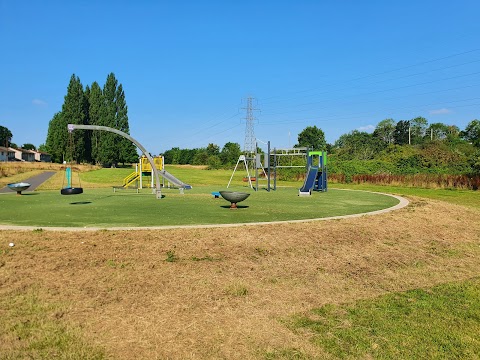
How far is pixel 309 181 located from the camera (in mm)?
21672

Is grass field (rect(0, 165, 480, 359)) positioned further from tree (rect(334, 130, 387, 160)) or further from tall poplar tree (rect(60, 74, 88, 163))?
tree (rect(334, 130, 387, 160))

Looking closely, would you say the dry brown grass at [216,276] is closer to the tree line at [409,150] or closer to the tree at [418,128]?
the tree line at [409,150]

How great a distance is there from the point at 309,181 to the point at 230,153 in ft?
246

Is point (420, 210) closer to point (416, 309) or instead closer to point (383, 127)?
point (416, 309)

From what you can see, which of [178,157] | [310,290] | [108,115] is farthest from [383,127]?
[310,290]

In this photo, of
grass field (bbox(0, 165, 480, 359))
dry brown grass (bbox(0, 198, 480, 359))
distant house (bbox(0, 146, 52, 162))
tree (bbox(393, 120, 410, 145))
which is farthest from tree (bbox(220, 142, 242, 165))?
grass field (bbox(0, 165, 480, 359))

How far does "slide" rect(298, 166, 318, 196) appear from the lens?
20.4m

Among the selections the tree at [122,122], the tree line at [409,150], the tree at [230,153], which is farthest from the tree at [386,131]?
the tree at [122,122]

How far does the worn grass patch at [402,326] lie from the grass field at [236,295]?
0.02 metres

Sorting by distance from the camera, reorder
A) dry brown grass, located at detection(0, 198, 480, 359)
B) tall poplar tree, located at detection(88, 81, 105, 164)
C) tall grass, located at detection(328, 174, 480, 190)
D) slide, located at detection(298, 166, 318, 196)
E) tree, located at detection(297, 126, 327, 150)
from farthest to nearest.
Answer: tree, located at detection(297, 126, 327, 150) → tall poplar tree, located at detection(88, 81, 105, 164) → tall grass, located at detection(328, 174, 480, 190) → slide, located at detection(298, 166, 318, 196) → dry brown grass, located at detection(0, 198, 480, 359)

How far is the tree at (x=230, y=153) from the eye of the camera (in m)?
87.9

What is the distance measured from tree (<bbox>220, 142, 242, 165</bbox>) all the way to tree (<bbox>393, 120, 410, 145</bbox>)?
46.8 meters

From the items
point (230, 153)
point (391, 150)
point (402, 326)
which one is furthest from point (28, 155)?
point (402, 326)

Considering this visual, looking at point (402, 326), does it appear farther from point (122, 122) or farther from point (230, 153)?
point (230, 153)
